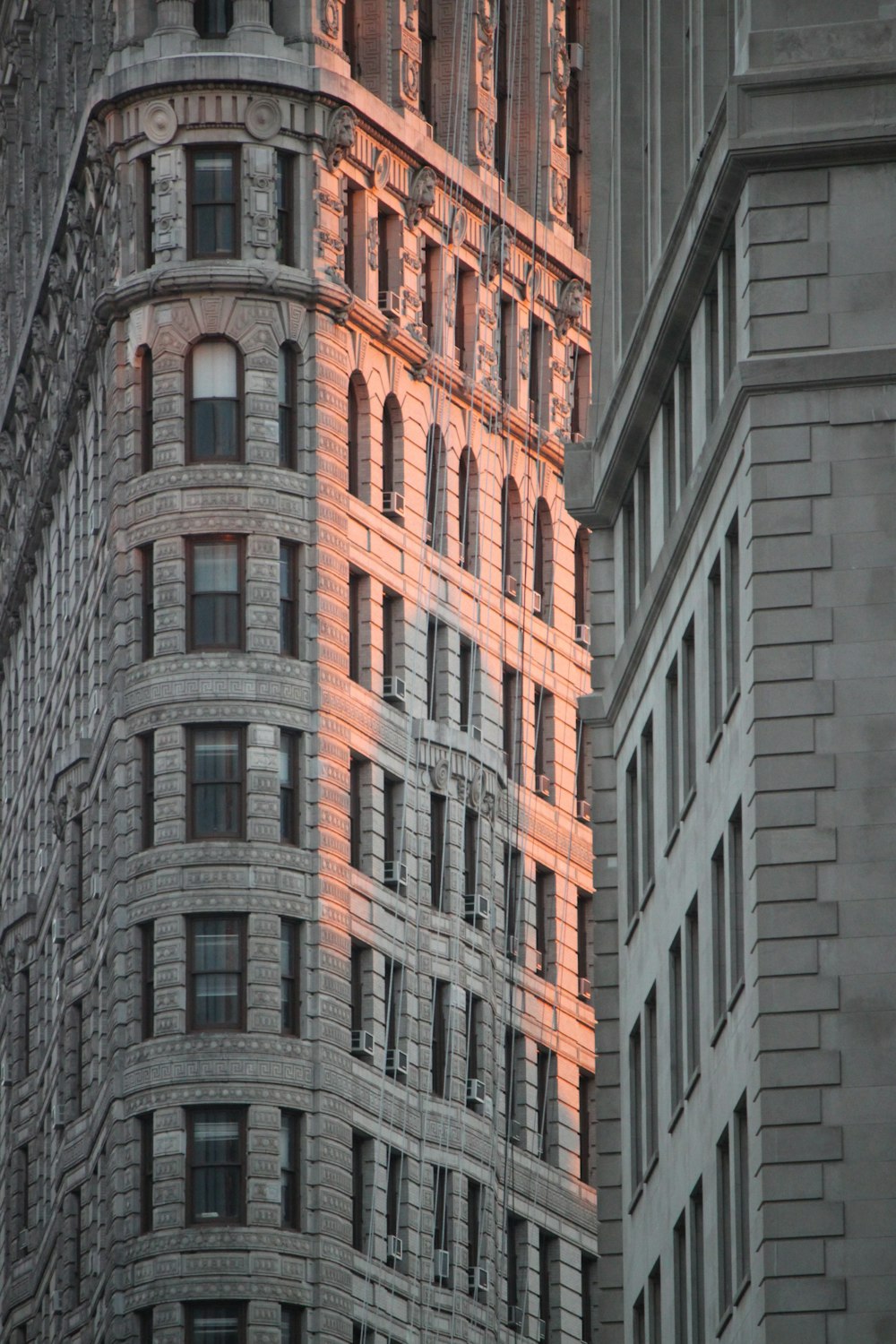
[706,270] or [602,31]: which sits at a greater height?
[602,31]

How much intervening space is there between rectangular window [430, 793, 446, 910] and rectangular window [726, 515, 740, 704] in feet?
152

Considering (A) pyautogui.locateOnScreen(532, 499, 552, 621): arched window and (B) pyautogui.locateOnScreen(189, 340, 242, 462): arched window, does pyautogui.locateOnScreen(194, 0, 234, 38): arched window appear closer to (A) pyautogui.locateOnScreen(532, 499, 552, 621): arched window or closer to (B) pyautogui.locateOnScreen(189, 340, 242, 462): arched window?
(B) pyautogui.locateOnScreen(189, 340, 242, 462): arched window

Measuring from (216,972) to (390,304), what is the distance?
16.5 m

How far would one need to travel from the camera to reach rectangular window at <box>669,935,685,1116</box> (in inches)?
2714

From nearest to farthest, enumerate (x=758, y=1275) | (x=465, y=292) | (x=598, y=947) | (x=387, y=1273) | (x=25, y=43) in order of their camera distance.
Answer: (x=758, y=1275), (x=598, y=947), (x=387, y=1273), (x=465, y=292), (x=25, y=43)

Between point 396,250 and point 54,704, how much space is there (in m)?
16.8

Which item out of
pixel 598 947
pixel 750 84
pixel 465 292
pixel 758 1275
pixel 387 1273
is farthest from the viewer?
pixel 465 292

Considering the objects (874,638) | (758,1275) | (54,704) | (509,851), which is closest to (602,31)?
(874,638)

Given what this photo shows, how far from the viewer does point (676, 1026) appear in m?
69.3

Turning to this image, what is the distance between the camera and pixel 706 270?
68.2m

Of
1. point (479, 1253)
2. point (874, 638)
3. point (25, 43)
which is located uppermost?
point (25, 43)

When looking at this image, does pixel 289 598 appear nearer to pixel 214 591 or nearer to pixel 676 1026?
pixel 214 591

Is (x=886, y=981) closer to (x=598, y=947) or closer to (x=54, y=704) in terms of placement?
(x=598, y=947)

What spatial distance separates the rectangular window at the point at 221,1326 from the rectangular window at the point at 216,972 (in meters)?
6.03
